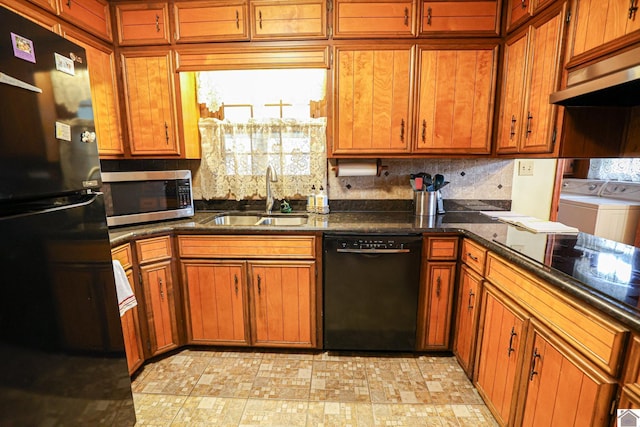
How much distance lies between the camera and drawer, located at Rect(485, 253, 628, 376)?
865 mm

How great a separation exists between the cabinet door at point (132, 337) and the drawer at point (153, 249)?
11 centimetres

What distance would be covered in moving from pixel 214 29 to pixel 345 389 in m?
2.42

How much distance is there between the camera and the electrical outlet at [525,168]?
2342 mm

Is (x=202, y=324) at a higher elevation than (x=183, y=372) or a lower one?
higher

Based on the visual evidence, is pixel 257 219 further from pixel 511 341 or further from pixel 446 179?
pixel 511 341

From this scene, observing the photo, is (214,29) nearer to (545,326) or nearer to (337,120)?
(337,120)

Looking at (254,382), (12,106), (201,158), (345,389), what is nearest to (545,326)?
(345,389)

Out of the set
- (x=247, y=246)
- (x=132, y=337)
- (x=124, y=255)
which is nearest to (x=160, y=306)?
(x=132, y=337)

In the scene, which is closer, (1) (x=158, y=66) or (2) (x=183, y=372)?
(2) (x=183, y=372)

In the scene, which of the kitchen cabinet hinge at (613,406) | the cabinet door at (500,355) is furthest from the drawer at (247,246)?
the kitchen cabinet hinge at (613,406)

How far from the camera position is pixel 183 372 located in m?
1.94

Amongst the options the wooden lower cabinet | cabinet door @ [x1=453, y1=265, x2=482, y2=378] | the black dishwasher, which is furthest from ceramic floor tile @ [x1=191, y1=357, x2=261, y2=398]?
the wooden lower cabinet

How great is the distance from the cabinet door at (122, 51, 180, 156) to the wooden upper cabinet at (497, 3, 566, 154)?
87.6 inches

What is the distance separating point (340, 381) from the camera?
73.2 inches
